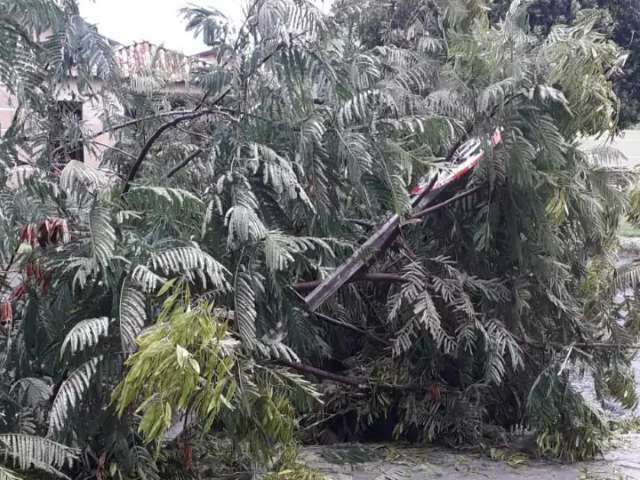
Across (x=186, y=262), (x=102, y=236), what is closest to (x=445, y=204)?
(x=186, y=262)

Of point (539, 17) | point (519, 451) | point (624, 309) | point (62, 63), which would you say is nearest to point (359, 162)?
point (62, 63)

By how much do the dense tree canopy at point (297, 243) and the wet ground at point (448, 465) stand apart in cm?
15

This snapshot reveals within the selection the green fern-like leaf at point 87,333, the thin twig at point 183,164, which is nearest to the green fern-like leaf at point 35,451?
the green fern-like leaf at point 87,333

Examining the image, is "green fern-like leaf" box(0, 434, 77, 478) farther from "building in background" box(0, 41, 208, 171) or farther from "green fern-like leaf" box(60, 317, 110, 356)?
"building in background" box(0, 41, 208, 171)

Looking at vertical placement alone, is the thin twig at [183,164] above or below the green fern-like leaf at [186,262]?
above

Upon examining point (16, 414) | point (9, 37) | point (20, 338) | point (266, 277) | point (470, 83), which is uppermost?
point (470, 83)

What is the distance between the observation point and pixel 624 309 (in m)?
5.39

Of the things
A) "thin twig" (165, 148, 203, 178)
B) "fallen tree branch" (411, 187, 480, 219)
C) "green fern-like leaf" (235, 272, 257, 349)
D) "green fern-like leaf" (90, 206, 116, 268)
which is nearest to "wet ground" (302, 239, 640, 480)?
"green fern-like leaf" (235, 272, 257, 349)

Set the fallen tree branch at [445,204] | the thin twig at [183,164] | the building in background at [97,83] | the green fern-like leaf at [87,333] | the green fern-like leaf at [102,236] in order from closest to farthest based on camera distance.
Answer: the green fern-like leaf at [87,333]
the green fern-like leaf at [102,236]
the building in background at [97,83]
the thin twig at [183,164]
the fallen tree branch at [445,204]

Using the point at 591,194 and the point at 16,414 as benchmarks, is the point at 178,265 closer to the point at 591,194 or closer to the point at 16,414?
the point at 16,414

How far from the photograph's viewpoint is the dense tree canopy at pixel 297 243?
2930 millimetres

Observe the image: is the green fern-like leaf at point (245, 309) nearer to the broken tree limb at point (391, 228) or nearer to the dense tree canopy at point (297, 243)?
the dense tree canopy at point (297, 243)

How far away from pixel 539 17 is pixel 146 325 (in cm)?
1379

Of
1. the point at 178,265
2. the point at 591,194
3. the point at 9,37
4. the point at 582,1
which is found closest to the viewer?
A: the point at 9,37
